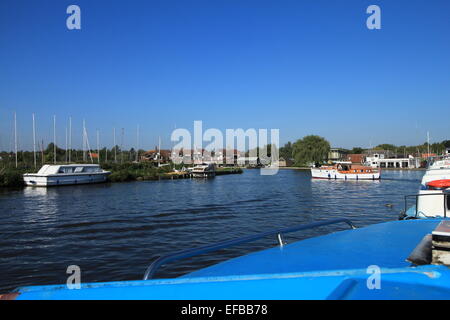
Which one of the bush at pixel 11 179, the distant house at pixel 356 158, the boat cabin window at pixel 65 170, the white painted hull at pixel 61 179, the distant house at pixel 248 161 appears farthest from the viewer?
the distant house at pixel 248 161

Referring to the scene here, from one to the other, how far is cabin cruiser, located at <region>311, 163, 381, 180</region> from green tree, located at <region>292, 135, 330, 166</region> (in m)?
36.0

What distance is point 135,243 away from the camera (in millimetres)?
14039

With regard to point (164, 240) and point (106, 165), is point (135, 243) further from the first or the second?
point (106, 165)

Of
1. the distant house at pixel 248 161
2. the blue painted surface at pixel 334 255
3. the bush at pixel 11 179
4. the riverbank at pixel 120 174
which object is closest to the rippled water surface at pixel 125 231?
the blue painted surface at pixel 334 255

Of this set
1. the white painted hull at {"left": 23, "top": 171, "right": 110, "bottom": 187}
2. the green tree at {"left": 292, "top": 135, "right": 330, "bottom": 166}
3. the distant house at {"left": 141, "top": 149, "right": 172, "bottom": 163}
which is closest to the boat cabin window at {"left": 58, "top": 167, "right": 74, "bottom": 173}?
the white painted hull at {"left": 23, "top": 171, "right": 110, "bottom": 187}

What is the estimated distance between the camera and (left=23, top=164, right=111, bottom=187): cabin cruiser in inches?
1825

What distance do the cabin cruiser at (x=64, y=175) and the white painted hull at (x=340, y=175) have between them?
3931 cm

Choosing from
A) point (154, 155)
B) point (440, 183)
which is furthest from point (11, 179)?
point (154, 155)

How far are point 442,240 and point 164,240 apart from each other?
508 inches

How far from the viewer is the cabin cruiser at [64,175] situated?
4634 cm

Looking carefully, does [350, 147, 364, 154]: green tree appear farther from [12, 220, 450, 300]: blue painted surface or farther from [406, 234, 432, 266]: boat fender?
[12, 220, 450, 300]: blue painted surface

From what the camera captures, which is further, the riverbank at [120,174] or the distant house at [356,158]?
the distant house at [356,158]
